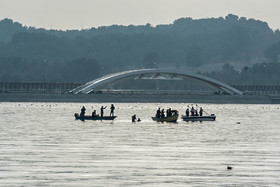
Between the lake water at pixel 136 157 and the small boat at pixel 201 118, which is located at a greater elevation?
the small boat at pixel 201 118

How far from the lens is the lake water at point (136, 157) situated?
161ft

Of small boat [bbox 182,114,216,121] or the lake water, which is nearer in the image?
the lake water

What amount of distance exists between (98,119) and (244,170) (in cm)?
5658

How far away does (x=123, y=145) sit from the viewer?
6831 centimetres

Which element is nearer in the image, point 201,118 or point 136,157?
point 136,157

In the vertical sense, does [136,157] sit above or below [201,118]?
below

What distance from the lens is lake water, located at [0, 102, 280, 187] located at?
48.9 metres

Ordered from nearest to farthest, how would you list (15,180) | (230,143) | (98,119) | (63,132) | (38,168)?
(15,180) → (38,168) → (230,143) → (63,132) → (98,119)

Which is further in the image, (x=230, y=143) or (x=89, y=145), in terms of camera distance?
(x=230, y=143)

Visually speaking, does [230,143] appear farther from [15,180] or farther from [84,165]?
[15,180]

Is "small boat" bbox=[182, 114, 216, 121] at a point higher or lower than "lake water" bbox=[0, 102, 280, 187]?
higher

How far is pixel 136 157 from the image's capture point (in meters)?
59.2

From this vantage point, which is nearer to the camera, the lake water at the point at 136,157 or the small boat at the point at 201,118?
the lake water at the point at 136,157

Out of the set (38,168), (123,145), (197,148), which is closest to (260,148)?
(197,148)
